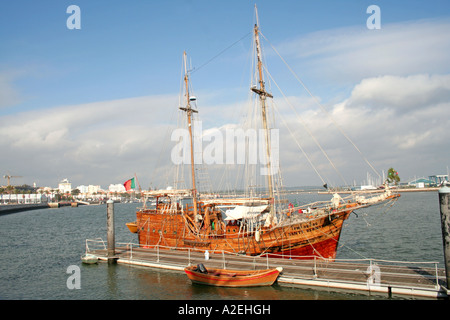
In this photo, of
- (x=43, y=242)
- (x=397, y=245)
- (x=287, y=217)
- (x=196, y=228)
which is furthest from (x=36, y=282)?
(x=397, y=245)

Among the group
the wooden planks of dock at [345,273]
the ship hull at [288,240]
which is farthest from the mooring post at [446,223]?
the ship hull at [288,240]

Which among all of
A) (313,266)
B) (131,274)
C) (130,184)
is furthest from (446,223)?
(130,184)

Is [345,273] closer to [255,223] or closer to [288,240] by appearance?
[288,240]

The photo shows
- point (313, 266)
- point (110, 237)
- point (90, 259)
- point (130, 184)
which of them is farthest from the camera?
point (130, 184)

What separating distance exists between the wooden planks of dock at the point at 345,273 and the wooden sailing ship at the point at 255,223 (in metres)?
1.51

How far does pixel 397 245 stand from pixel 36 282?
36939mm

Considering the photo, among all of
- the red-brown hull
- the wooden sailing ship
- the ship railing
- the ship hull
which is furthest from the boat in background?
the red-brown hull

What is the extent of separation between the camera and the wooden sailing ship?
2661 cm

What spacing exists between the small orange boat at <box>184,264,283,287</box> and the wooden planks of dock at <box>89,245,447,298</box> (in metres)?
1.08

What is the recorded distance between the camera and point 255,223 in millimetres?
28922

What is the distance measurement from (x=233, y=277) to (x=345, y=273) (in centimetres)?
716

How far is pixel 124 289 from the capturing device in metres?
22.6

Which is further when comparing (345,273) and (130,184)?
(130,184)
